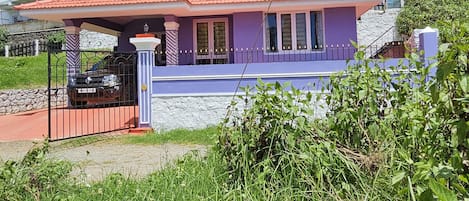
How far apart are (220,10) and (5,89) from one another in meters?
8.57

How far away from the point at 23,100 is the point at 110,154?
9.74m

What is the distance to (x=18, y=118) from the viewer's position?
41.7 ft

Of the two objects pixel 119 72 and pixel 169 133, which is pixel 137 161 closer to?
pixel 169 133

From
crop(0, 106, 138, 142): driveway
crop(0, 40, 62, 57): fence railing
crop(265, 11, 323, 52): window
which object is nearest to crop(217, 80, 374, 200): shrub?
crop(0, 106, 138, 142): driveway

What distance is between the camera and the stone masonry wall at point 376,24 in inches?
936

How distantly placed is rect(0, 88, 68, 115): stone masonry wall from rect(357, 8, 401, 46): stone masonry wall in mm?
16868

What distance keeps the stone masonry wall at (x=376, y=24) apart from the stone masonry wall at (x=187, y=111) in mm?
16470

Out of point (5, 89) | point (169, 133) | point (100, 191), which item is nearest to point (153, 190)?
point (100, 191)

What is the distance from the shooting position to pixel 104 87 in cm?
1188

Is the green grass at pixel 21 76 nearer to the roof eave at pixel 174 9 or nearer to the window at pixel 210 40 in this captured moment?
the roof eave at pixel 174 9

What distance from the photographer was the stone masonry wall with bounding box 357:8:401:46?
2377 cm

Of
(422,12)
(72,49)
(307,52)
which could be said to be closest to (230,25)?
(307,52)

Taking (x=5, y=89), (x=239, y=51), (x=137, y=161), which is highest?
(x=239, y=51)

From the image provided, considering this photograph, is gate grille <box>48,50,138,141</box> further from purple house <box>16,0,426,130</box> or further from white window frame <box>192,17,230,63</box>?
white window frame <box>192,17,230,63</box>
